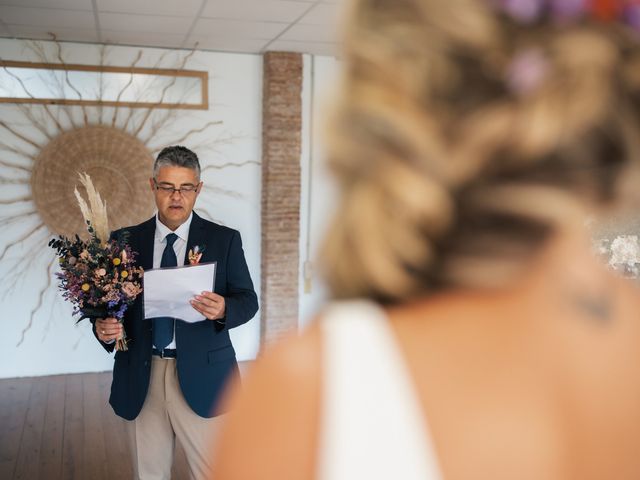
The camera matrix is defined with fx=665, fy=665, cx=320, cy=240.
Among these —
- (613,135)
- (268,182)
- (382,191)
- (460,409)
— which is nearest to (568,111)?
(613,135)

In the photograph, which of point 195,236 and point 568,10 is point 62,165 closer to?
point 195,236

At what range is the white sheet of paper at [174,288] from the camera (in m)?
2.79

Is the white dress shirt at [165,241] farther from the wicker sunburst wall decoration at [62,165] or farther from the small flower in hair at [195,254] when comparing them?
the wicker sunburst wall decoration at [62,165]

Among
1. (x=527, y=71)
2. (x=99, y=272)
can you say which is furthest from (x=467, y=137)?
(x=99, y=272)

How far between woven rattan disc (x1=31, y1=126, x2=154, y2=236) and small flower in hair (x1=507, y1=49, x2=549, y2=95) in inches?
235

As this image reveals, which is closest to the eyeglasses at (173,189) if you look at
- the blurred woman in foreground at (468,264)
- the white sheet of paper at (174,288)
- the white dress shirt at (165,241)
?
the white dress shirt at (165,241)

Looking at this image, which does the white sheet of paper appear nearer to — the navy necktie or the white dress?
the navy necktie

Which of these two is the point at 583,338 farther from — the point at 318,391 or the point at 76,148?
the point at 76,148

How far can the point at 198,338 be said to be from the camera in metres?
2.95

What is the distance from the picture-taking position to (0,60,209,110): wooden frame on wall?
19.7 ft

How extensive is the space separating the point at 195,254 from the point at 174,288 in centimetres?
25

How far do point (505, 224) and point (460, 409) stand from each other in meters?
0.18

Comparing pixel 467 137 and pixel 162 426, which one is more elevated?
pixel 467 137

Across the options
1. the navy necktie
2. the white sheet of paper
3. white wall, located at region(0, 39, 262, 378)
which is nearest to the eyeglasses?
the white sheet of paper
